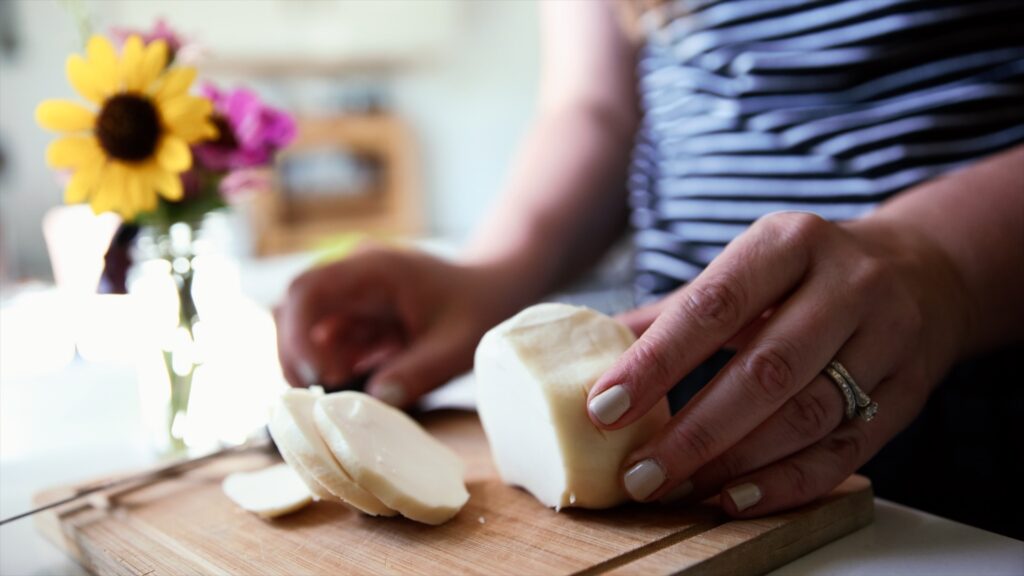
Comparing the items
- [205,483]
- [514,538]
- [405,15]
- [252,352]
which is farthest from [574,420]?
[405,15]

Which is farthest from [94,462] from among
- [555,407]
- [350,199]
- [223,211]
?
[350,199]

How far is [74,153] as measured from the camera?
67 centimetres

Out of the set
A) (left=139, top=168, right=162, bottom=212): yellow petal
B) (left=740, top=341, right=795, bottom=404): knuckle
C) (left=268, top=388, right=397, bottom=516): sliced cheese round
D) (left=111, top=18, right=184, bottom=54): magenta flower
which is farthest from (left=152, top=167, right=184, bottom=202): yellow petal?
(left=740, top=341, right=795, bottom=404): knuckle

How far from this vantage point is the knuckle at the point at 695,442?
0.52 m

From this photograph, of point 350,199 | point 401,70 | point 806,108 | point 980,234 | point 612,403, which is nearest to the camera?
point 612,403

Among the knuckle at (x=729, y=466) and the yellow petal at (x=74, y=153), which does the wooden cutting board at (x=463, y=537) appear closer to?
the knuckle at (x=729, y=466)

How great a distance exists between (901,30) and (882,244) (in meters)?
0.30

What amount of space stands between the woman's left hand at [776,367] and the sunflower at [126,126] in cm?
40

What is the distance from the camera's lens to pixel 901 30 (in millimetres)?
769

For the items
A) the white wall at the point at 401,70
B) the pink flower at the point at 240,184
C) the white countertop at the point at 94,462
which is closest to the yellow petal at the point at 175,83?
the pink flower at the point at 240,184

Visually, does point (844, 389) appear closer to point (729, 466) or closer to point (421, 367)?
point (729, 466)

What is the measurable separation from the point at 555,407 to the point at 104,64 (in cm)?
45

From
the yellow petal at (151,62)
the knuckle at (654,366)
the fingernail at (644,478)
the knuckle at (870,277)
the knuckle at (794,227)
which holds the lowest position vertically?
the fingernail at (644,478)

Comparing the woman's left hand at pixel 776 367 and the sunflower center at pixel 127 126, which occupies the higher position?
the sunflower center at pixel 127 126
